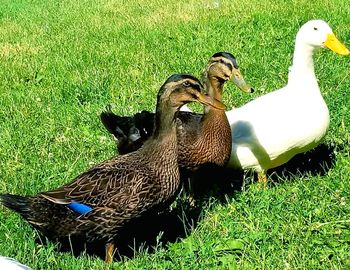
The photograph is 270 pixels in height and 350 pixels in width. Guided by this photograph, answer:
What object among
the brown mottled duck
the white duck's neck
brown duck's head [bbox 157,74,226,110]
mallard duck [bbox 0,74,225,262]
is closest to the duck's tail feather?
mallard duck [bbox 0,74,225,262]

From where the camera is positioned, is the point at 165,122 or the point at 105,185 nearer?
the point at 105,185

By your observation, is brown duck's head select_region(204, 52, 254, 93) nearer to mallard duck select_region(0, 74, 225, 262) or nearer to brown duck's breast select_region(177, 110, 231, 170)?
brown duck's breast select_region(177, 110, 231, 170)

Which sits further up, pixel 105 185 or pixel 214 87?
pixel 214 87

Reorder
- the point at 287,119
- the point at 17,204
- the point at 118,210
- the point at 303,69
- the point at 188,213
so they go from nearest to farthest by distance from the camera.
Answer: the point at 118,210
the point at 17,204
the point at 188,213
the point at 287,119
the point at 303,69

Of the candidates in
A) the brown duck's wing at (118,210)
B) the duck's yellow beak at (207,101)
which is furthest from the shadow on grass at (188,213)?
the duck's yellow beak at (207,101)

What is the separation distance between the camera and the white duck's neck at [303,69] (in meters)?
5.77

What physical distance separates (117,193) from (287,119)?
1708 mm

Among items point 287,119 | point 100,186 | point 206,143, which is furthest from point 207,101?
point 287,119

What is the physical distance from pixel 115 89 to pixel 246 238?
3.92 metres

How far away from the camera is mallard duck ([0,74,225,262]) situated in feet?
14.6

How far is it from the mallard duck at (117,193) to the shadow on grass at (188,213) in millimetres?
127

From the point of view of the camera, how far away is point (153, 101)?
25.1 feet

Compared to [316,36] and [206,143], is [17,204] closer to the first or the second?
[206,143]

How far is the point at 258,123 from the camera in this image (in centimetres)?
566
